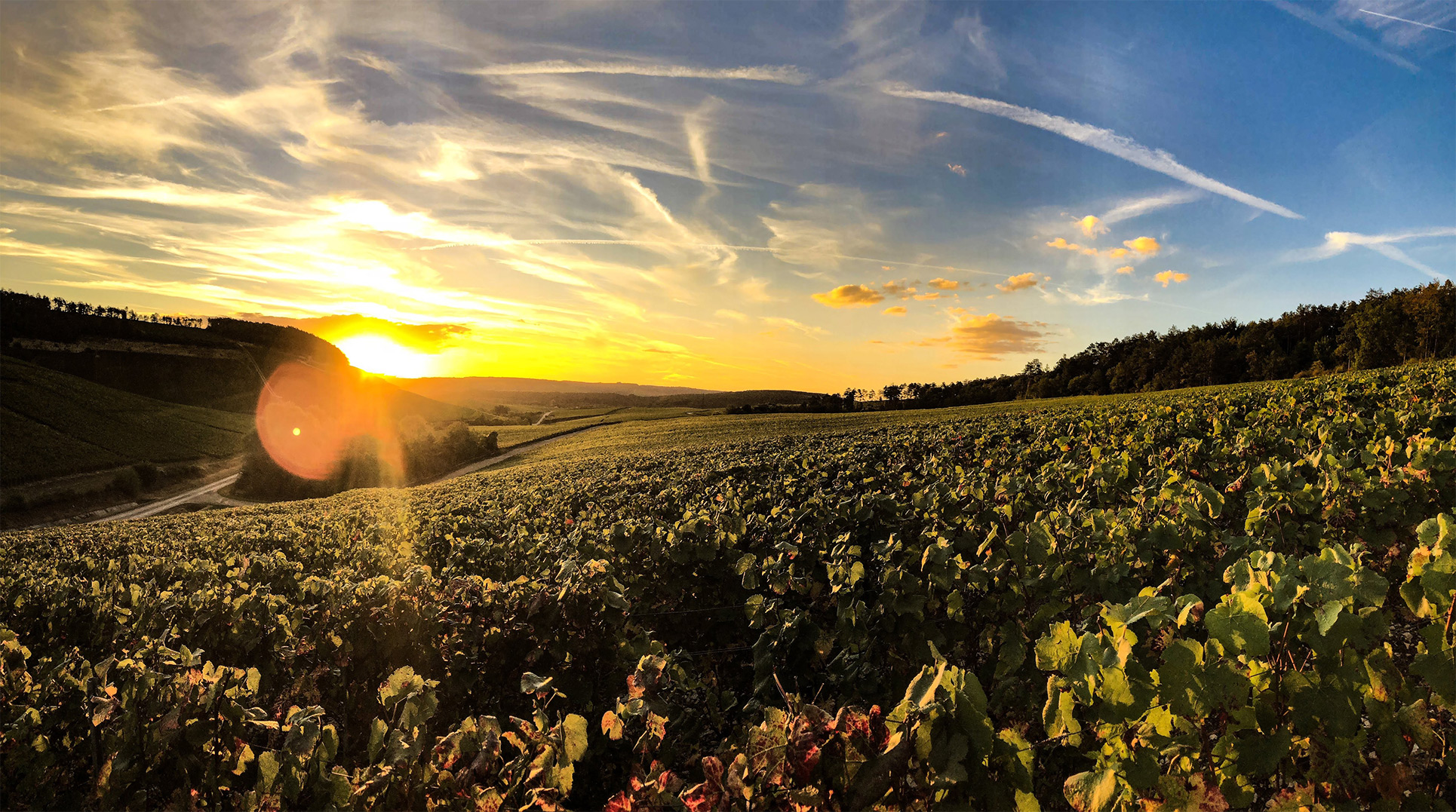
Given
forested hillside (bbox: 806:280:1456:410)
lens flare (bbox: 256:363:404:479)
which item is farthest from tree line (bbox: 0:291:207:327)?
forested hillside (bbox: 806:280:1456:410)

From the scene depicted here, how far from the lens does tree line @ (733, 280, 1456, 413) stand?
64250 mm

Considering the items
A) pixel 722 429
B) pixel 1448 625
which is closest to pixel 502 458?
pixel 722 429

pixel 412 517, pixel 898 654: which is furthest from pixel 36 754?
pixel 412 517

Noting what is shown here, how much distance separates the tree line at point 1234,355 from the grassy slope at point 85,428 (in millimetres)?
72554

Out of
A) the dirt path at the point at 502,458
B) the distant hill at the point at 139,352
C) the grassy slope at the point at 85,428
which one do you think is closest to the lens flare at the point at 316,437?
the dirt path at the point at 502,458

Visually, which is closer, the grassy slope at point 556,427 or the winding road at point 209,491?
the winding road at point 209,491

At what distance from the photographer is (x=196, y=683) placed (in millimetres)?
3107

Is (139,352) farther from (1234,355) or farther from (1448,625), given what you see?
(1234,355)

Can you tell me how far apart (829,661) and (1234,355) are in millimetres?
106005

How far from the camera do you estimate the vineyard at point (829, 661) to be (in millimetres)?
2070

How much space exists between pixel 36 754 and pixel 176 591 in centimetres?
427

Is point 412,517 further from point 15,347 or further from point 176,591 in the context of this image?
point 15,347

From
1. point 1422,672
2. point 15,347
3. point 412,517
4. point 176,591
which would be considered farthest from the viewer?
point 15,347

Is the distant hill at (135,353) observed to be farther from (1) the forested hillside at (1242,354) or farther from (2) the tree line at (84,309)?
(1) the forested hillside at (1242,354)
